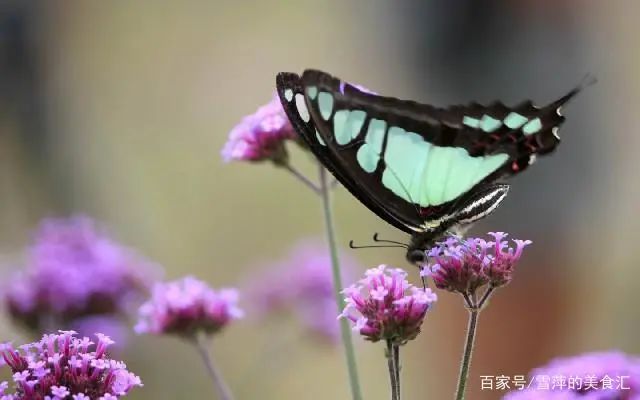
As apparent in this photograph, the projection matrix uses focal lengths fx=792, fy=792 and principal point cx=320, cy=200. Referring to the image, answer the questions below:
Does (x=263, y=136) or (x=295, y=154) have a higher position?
(x=295, y=154)

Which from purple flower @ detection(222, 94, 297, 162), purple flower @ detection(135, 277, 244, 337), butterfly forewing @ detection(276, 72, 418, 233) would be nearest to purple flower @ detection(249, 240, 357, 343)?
purple flower @ detection(135, 277, 244, 337)

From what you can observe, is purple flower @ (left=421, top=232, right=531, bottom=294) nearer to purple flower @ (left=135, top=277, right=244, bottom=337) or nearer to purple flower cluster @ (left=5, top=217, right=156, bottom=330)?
purple flower @ (left=135, top=277, right=244, bottom=337)

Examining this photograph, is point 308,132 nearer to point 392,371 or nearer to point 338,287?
point 338,287

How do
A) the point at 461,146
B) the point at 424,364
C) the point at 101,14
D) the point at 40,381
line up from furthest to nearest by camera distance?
1. the point at 101,14
2. the point at 424,364
3. the point at 461,146
4. the point at 40,381

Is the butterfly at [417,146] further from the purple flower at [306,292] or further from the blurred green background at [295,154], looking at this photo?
the blurred green background at [295,154]

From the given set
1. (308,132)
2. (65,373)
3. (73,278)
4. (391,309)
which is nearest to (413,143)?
(308,132)

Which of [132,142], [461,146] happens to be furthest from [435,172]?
[132,142]

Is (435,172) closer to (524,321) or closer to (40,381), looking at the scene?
(40,381)
